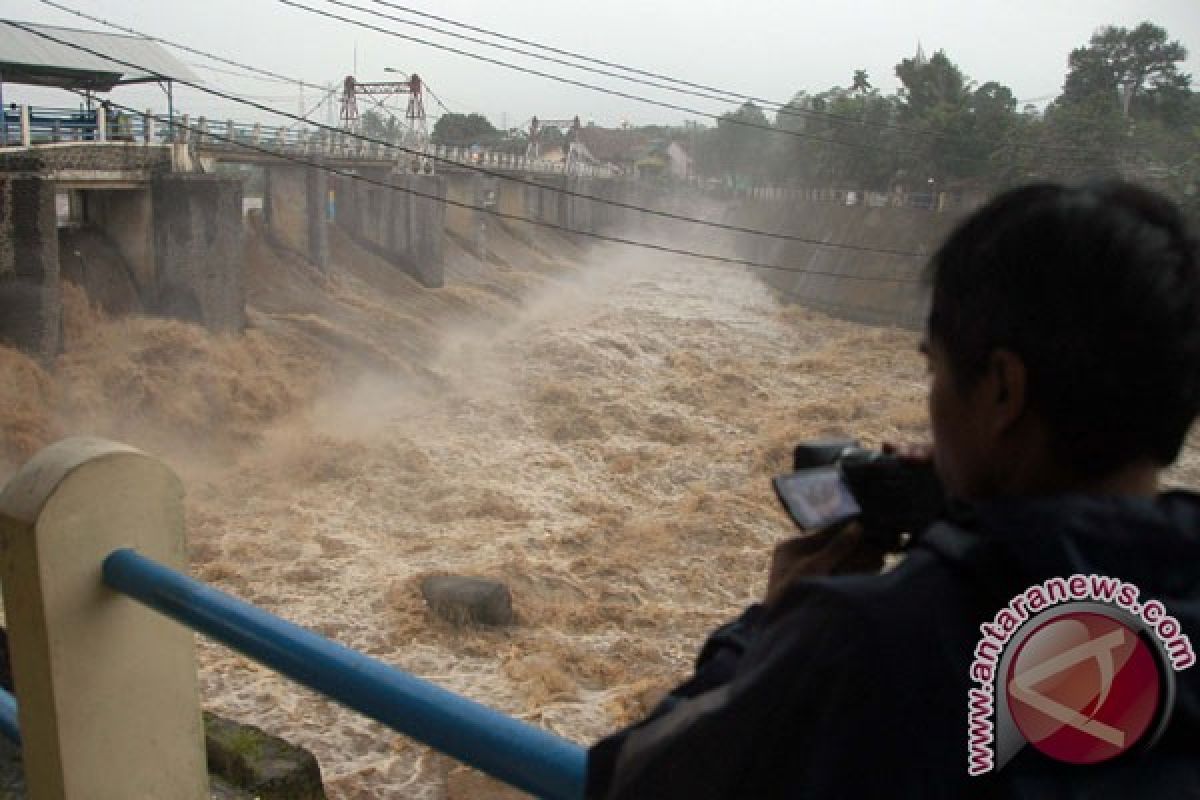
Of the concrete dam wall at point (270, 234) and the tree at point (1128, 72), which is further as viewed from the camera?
the tree at point (1128, 72)

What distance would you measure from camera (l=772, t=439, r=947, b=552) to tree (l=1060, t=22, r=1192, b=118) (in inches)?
931

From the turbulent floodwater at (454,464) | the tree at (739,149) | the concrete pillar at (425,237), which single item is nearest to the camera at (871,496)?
the turbulent floodwater at (454,464)

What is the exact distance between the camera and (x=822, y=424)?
17953 millimetres

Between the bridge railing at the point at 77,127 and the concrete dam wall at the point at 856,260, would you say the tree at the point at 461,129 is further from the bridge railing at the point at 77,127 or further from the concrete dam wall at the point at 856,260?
the bridge railing at the point at 77,127

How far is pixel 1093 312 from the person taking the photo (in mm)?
730

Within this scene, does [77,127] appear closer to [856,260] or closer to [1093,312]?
[1093,312]

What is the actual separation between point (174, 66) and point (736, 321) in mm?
16199

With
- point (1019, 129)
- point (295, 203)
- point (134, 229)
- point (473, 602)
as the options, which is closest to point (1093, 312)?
point (473, 602)

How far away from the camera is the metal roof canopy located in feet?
54.0

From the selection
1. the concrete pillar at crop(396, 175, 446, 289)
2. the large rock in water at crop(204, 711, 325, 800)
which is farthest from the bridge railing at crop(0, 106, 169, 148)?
the large rock in water at crop(204, 711, 325, 800)

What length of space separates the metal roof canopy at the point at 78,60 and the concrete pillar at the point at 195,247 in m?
3.16

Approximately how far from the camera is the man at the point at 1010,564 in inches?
26.2

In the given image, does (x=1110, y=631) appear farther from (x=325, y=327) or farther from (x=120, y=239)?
(x=325, y=327)

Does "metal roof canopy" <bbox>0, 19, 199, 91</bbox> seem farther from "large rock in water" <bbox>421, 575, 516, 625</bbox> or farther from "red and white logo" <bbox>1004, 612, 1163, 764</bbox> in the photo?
"red and white logo" <bbox>1004, 612, 1163, 764</bbox>
